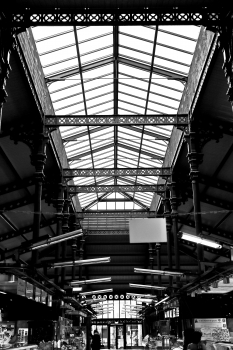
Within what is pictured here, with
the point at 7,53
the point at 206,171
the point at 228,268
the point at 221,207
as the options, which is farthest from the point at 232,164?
the point at 7,53

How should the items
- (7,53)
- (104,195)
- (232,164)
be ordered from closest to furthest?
(7,53) → (232,164) → (104,195)

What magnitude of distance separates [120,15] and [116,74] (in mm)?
9013

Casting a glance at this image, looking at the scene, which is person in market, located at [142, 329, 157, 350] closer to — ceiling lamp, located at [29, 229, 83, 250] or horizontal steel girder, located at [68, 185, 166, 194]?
horizontal steel girder, located at [68, 185, 166, 194]

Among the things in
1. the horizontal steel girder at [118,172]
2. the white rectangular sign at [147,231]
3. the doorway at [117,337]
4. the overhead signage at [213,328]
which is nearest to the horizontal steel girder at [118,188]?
the horizontal steel girder at [118,172]

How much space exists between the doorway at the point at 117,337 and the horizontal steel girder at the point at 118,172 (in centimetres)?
2971

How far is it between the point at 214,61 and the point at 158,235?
6.38 m

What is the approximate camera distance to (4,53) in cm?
1093

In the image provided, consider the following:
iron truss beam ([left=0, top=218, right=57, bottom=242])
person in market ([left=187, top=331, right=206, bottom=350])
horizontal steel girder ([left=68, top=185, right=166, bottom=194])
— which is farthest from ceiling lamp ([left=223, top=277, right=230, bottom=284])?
iron truss beam ([left=0, top=218, right=57, bottom=242])

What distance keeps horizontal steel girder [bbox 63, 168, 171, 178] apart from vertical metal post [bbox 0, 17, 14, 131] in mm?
14244

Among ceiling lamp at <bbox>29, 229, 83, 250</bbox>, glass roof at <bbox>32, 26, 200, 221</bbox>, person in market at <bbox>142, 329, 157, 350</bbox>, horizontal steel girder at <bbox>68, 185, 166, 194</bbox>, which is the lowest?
person in market at <bbox>142, 329, 157, 350</bbox>

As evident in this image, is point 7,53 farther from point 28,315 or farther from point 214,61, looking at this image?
point 28,315

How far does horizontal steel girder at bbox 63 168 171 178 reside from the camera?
25023 millimetres

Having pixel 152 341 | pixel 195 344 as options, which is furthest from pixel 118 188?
pixel 195 344

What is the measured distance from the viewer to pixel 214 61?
14516 millimetres
